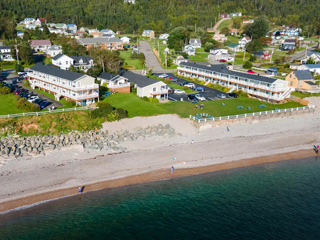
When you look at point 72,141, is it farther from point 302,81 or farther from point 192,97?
point 302,81

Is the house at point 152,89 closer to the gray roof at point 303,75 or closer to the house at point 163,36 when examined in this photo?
the gray roof at point 303,75

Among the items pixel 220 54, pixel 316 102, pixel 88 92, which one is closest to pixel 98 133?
pixel 88 92

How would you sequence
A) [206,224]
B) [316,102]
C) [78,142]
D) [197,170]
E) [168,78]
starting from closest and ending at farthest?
[206,224], [197,170], [78,142], [316,102], [168,78]

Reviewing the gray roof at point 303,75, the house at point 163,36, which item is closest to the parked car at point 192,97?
the gray roof at point 303,75

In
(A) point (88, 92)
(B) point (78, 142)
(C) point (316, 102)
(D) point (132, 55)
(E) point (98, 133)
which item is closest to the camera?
(B) point (78, 142)

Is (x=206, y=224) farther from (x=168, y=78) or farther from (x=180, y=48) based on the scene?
(x=180, y=48)

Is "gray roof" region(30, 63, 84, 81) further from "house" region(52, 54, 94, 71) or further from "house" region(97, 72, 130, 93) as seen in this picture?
"house" region(52, 54, 94, 71)
